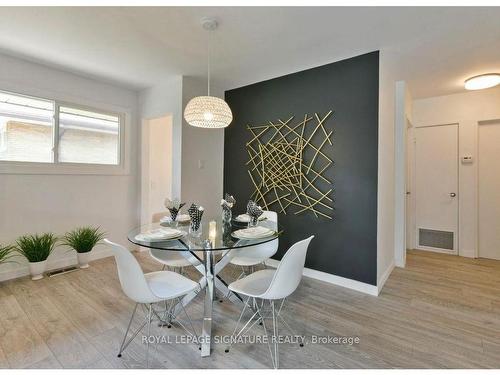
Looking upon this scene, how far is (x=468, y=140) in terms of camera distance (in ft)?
12.8

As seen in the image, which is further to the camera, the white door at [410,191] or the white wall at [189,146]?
the white door at [410,191]

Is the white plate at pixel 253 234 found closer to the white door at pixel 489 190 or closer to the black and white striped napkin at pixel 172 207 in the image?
the black and white striped napkin at pixel 172 207

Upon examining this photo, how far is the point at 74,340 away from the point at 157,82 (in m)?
3.28

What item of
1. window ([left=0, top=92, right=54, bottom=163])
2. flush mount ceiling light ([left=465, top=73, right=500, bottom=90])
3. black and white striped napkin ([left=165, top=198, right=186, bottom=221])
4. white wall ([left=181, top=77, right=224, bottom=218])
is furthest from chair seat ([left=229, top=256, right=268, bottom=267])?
flush mount ceiling light ([left=465, top=73, right=500, bottom=90])

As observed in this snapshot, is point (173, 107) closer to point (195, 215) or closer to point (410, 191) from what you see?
point (195, 215)

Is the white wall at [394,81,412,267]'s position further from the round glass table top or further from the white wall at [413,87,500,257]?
the round glass table top

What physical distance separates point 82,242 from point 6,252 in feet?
2.39

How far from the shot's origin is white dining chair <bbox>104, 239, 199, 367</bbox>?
60.1 inches

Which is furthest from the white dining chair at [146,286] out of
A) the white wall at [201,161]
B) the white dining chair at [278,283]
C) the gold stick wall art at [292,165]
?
the gold stick wall art at [292,165]

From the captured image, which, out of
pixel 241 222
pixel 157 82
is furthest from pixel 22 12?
pixel 241 222

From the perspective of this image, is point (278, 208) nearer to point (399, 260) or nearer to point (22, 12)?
point (399, 260)

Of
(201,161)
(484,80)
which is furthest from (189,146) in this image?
(484,80)

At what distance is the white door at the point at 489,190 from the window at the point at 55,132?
5.76 m

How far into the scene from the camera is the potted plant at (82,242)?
3309mm
